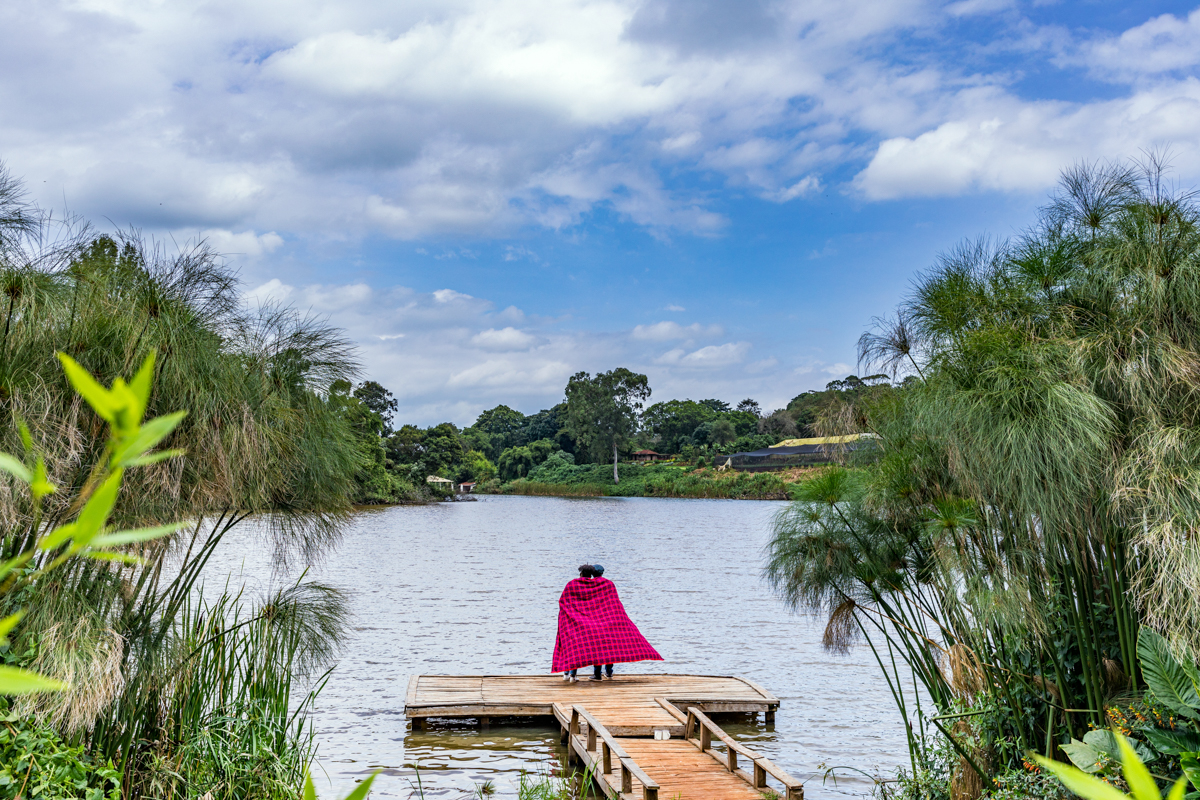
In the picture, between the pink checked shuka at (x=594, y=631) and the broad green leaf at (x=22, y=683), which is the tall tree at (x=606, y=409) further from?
the broad green leaf at (x=22, y=683)

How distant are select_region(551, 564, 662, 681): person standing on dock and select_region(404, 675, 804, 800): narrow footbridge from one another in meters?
0.37

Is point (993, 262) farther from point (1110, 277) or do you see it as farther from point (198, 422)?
point (198, 422)

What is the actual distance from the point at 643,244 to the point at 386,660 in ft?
79.2

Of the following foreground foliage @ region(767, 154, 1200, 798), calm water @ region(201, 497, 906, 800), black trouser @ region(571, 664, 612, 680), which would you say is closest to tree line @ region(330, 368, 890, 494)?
calm water @ region(201, 497, 906, 800)

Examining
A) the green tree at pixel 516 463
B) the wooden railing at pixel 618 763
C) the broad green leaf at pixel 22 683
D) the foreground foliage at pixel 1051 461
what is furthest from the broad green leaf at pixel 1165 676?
the green tree at pixel 516 463

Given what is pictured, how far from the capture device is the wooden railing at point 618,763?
6.65 m

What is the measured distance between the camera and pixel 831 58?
12805 millimetres

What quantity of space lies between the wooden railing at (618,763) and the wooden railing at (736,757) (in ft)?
2.71

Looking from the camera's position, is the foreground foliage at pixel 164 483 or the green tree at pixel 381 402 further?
the green tree at pixel 381 402

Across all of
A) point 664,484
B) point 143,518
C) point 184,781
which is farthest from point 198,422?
point 664,484

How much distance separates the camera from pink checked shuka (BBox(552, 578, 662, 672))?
1098cm

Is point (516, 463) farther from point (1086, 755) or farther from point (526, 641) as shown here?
point (1086, 755)

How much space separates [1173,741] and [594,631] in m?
7.98

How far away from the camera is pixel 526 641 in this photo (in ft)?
57.1
